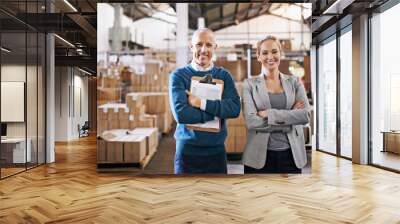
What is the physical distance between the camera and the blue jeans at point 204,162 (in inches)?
205

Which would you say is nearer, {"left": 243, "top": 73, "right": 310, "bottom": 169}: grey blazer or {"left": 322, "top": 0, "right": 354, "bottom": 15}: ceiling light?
{"left": 243, "top": 73, "right": 310, "bottom": 169}: grey blazer

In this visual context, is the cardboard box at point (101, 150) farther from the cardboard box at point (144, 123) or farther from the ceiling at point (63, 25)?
the ceiling at point (63, 25)

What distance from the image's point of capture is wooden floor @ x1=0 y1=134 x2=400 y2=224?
3477 mm

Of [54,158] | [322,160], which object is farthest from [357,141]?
[54,158]

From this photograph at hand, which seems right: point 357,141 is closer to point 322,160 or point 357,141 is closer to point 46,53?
point 322,160

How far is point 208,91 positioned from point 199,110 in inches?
11.0

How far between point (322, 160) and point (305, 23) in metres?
3.16

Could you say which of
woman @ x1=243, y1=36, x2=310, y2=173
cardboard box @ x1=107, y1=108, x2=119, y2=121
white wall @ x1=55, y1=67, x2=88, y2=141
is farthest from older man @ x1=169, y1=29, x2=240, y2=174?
white wall @ x1=55, y1=67, x2=88, y2=141

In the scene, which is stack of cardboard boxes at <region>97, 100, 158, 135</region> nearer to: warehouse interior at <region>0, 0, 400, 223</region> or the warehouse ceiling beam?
warehouse interior at <region>0, 0, 400, 223</region>

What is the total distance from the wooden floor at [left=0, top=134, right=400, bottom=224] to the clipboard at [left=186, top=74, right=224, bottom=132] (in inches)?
28.5

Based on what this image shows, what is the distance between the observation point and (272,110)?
205 inches

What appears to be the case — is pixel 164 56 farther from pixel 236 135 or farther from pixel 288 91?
pixel 288 91

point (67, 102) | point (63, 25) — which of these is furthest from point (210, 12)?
point (67, 102)

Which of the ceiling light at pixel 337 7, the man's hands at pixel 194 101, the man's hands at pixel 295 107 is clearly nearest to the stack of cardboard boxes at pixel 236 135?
the man's hands at pixel 295 107
